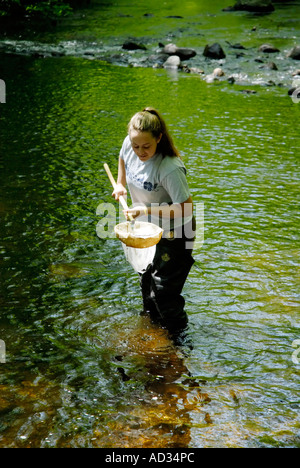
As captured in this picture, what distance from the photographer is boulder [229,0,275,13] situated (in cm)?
3038

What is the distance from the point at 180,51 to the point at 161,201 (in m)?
18.5

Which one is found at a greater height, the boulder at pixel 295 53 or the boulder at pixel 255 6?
the boulder at pixel 255 6

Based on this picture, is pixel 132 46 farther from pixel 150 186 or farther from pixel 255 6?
pixel 150 186

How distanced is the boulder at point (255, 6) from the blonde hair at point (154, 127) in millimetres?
28539

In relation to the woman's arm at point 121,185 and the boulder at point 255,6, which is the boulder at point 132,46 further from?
the woman's arm at point 121,185

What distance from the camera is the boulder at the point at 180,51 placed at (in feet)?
71.4

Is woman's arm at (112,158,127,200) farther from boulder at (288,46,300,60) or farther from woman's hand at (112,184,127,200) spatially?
boulder at (288,46,300,60)

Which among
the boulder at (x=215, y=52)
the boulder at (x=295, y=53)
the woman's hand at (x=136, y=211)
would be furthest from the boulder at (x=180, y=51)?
the woman's hand at (x=136, y=211)

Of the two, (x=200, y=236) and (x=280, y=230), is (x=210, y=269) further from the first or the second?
(x=280, y=230)

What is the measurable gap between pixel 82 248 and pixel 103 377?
9.24ft

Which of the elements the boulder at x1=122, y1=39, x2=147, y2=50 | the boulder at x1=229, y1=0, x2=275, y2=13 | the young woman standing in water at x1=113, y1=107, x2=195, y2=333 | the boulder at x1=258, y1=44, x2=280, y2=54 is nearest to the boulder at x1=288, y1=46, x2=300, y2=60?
the boulder at x1=258, y1=44, x2=280, y2=54

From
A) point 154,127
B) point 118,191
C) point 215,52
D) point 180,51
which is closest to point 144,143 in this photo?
point 154,127

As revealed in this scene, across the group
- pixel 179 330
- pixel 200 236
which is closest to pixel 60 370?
pixel 179 330

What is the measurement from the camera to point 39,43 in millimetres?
25375
